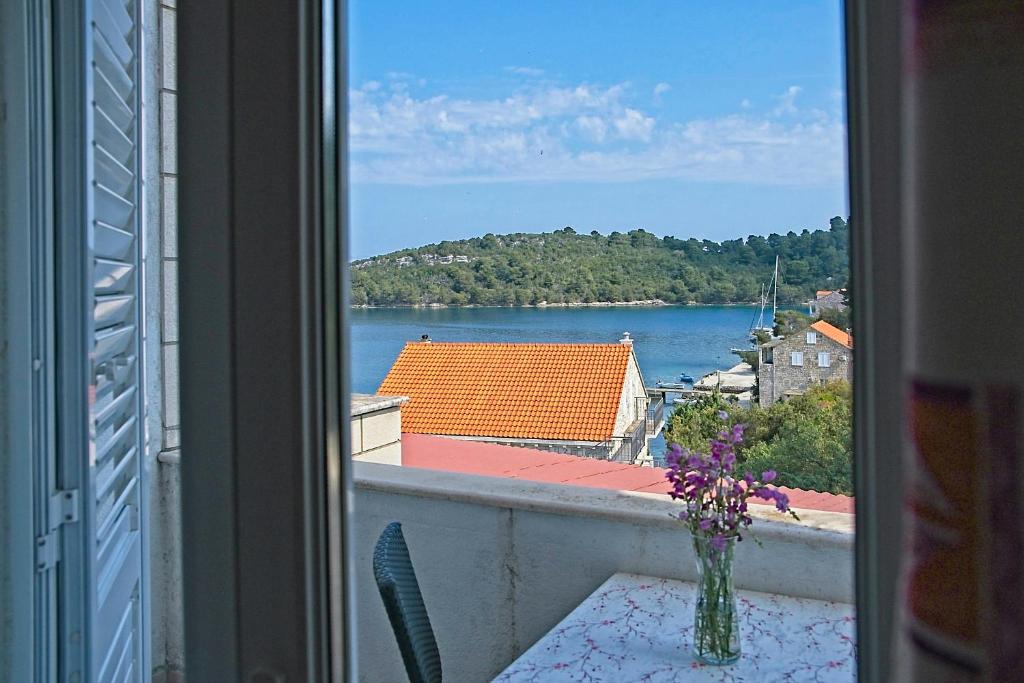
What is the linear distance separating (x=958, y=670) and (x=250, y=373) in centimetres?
44

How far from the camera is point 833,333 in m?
0.47

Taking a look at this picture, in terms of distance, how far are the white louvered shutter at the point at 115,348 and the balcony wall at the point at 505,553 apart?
1.73ft

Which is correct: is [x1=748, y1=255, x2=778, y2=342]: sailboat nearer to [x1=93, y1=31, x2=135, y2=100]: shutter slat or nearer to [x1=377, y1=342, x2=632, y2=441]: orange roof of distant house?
[x1=377, y1=342, x2=632, y2=441]: orange roof of distant house

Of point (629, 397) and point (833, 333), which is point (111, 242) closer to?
point (629, 397)

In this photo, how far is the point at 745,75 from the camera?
2.24ft

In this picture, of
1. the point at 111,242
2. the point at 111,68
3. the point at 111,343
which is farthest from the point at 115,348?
the point at 111,68

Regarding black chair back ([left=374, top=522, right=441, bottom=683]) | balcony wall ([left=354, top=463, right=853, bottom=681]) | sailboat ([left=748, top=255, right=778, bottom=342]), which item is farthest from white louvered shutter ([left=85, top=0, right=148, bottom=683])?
sailboat ([left=748, top=255, right=778, bottom=342])

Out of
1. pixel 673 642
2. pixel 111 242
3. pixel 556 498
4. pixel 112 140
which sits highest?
pixel 112 140

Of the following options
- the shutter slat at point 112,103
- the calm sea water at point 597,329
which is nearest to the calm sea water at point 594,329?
the calm sea water at point 597,329

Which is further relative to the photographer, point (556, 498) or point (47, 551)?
point (556, 498)

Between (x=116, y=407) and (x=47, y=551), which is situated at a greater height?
(x=116, y=407)

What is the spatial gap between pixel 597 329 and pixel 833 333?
18.9 inches

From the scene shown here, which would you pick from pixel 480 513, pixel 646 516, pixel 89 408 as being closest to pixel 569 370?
pixel 646 516

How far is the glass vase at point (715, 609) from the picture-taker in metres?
1.21
